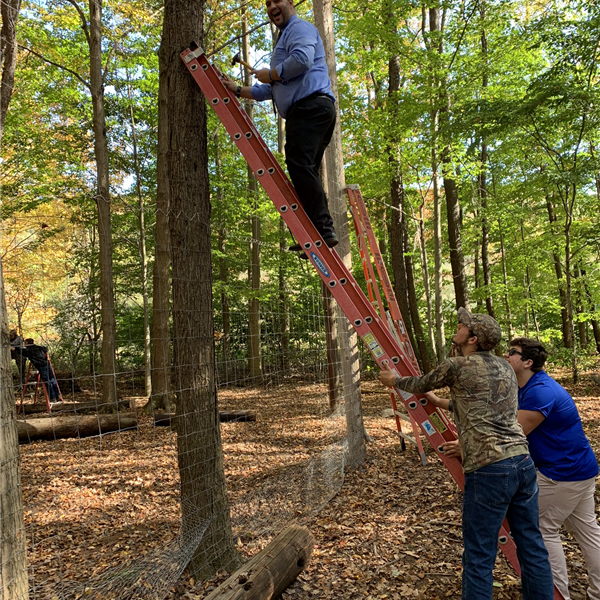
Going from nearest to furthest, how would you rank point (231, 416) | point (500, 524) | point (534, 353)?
point (500, 524), point (534, 353), point (231, 416)

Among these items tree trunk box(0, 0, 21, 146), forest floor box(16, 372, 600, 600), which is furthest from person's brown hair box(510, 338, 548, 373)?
tree trunk box(0, 0, 21, 146)

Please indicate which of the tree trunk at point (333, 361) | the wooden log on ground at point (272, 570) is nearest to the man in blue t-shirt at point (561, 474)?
the wooden log on ground at point (272, 570)

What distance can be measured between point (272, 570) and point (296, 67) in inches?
131

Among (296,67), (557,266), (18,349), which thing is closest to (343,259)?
(296,67)

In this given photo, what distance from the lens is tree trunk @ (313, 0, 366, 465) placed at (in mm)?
5848

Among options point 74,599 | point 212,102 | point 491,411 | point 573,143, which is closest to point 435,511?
point 491,411

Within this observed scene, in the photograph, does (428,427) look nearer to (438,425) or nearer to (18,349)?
(438,425)

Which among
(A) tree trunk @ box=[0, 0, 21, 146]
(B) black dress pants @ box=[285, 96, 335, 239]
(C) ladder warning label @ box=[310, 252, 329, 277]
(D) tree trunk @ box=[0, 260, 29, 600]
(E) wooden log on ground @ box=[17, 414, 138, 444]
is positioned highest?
(A) tree trunk @ box=[0, 0, 21, 146]

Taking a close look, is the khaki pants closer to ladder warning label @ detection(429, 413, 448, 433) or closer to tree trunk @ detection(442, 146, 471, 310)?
ladder warning label @ detection(429, 413, 448, 433)

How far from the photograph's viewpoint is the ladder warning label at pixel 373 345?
109 inches

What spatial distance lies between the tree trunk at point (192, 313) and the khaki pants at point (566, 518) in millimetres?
2203

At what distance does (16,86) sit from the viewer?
422 inches

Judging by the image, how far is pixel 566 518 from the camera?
2.74 meters

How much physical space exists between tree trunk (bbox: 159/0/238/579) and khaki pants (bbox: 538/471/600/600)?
220cm
